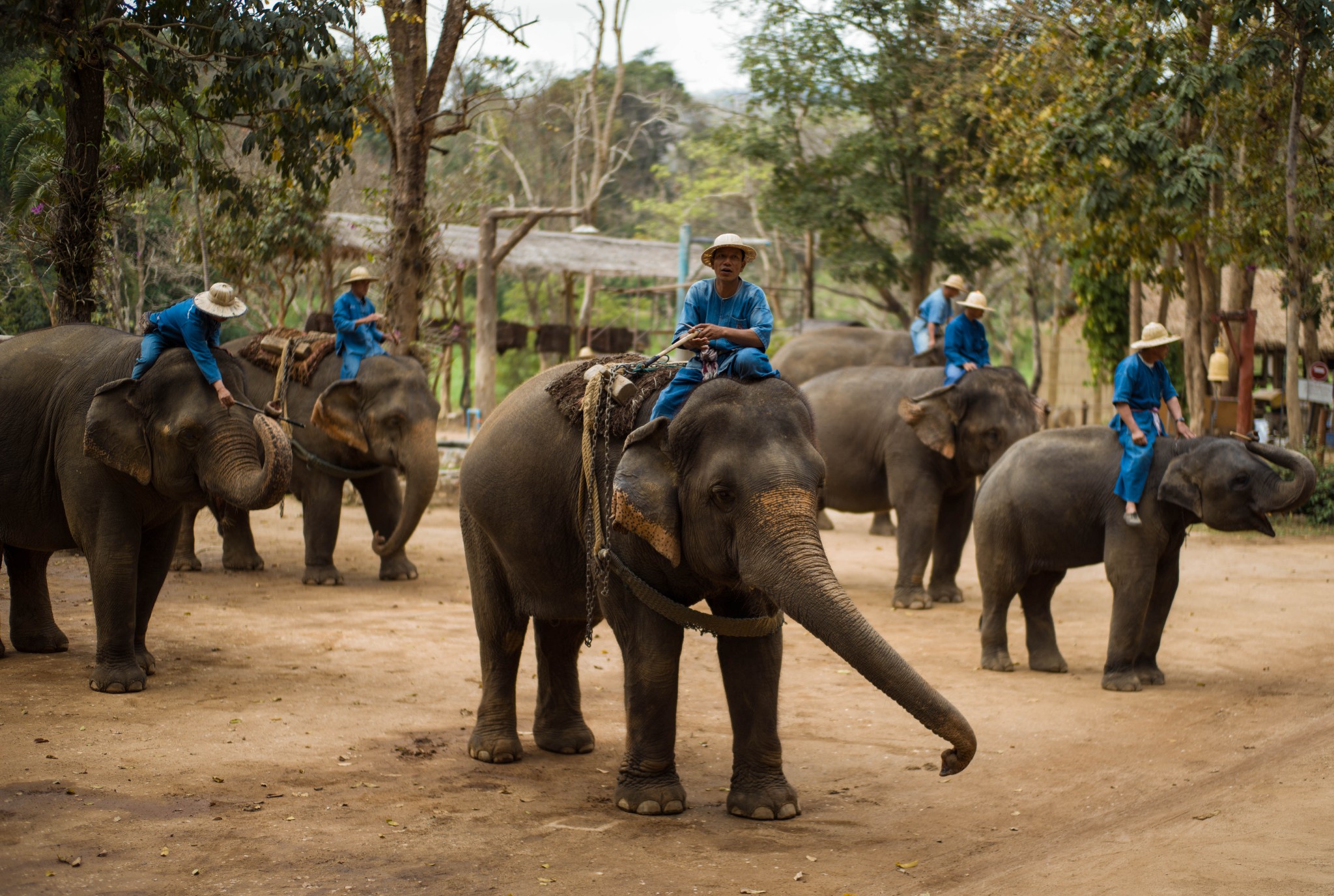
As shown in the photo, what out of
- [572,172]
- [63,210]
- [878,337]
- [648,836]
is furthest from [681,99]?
[648,836]

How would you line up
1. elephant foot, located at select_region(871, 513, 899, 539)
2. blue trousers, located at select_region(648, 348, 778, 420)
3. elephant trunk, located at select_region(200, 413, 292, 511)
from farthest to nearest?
1. elephant foot, located at select_region(871, 513, 899, 539)
2. elephant trunk, located at select_region(200, 413, 292, 511)
3. blue trousers, located at select_region(648, 348, 778, 420)

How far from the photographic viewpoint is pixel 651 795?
5.43 meters

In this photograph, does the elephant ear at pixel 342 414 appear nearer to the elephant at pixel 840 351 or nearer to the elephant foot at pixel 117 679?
the elephant foot at pixel 117 679

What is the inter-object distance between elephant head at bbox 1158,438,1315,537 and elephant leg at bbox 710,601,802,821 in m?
3.55

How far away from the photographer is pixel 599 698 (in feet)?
25.6

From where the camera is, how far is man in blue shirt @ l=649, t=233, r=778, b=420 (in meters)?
5.35

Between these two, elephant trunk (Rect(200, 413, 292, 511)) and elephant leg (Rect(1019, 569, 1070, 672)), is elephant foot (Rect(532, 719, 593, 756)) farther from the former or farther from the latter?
elephant leg (Rect(1019, 569, 1070, 672))

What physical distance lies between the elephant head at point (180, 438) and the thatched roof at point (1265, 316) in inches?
833

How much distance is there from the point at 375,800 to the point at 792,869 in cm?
178

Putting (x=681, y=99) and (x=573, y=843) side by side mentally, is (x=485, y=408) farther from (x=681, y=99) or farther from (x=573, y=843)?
(x=681, y=99)

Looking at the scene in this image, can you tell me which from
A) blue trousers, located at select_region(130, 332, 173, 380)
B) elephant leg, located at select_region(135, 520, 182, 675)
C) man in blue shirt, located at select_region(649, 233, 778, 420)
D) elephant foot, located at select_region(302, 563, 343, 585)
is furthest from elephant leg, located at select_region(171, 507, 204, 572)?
man in blue shirt, located at select_region(649, 233, 778, 420)

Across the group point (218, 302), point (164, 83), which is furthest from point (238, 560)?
point (218, 302)

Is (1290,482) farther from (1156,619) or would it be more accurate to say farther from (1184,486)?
(1156,619)

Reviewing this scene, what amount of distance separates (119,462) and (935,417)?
258 inches
